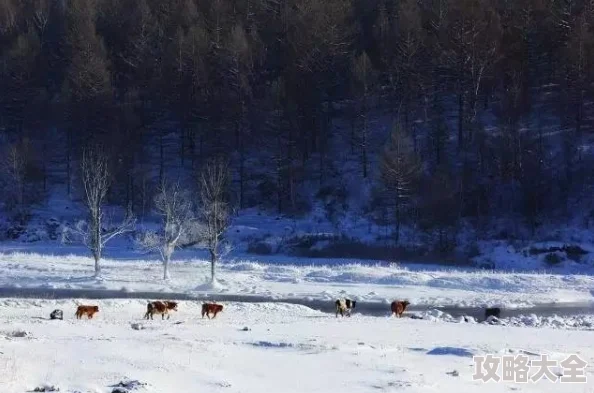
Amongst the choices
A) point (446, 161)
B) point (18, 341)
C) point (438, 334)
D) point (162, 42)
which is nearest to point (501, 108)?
point (446, 161)

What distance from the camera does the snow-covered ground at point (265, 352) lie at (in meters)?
11.0

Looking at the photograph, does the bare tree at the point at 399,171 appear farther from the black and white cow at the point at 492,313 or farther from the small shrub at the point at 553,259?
the black and white cow at the point at 492,313

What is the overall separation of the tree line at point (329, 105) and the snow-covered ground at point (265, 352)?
28.0m

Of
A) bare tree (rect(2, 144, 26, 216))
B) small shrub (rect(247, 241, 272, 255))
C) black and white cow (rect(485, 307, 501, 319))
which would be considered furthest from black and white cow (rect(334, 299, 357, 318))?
bare tree (rect(2, 144, 26, 216))

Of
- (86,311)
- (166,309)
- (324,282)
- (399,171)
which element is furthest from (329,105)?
(86,311)

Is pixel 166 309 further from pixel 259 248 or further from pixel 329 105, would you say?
pixel 329 105

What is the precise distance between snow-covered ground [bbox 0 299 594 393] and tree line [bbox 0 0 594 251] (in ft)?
92.0

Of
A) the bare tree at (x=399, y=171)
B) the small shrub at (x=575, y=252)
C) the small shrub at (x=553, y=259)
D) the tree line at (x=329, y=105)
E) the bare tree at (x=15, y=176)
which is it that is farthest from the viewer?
the bare tree at (x=15, y=176)

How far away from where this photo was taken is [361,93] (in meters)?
56.5

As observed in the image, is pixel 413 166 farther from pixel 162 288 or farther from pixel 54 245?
pixel 54 245

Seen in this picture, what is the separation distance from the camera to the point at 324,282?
1346 inches

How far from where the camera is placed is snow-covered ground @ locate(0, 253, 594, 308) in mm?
31016

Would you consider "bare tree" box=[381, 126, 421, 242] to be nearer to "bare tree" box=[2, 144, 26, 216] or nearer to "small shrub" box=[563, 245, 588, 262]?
"small shrub" box=[563, 245, 588, 262]

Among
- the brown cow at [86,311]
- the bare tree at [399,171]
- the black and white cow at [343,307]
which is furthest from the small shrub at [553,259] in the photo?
the brown cow at [86,311]
